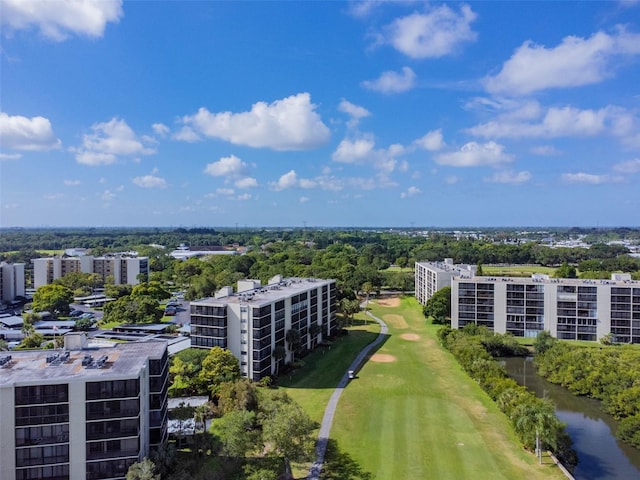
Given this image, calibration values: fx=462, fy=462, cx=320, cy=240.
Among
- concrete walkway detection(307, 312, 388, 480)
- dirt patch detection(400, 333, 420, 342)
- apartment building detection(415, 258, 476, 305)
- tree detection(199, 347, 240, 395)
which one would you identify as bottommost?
concrete walkway detection(307, 312, 388, 480)

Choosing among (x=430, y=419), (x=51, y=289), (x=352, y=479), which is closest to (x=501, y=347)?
(x=430, y=419)

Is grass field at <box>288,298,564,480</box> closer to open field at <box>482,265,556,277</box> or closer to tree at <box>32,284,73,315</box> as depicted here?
tree at <box>32,284,73,315</box>

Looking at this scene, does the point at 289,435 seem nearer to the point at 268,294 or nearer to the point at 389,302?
the point at 268,294

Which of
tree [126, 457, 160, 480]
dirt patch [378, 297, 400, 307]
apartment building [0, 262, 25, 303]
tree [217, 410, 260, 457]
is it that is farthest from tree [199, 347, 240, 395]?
apartment building [0, 262, 25, 303]

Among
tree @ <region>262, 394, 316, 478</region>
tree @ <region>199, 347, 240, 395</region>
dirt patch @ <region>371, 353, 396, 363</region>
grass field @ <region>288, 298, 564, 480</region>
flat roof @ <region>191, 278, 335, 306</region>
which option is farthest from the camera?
dirt patch @ <region>371, 353, 396, 363</region>

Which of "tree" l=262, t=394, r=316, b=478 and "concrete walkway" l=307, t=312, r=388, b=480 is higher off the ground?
"tree" l=262, t=394, r=316, b=478
